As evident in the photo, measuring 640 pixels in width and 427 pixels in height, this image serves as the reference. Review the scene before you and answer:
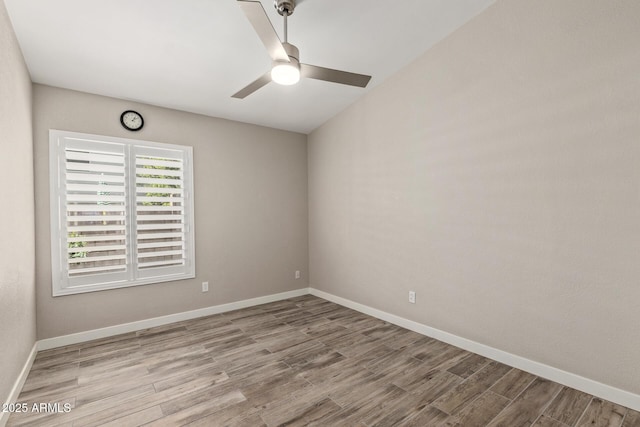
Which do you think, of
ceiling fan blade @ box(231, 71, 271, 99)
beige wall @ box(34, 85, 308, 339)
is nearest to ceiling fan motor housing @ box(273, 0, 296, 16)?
ceiling fan blade @ box(231, 71, 271, 99)

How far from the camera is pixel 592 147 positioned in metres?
2.27

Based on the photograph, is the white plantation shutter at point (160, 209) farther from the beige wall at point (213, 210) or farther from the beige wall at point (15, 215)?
the beige wall at point (15, 215)

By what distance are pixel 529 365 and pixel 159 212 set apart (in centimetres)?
400

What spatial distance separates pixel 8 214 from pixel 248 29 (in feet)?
7.23

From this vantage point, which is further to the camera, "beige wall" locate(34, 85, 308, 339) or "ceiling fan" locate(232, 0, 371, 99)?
"beige wall" locate(34, 85, 308, 339)

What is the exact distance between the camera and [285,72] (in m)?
2.11

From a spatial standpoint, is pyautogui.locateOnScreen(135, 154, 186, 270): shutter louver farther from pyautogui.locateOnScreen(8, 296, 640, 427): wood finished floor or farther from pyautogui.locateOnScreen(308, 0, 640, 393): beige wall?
pyautogui.locateOnScreen(308, 0, 640, 393): beige wall

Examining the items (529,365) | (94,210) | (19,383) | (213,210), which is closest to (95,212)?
(94,210)

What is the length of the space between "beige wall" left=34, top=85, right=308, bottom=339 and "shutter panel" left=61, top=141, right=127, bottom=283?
0.18 metres

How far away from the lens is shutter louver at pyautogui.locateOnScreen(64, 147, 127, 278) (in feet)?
10.3

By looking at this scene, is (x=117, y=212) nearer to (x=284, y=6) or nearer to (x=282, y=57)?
(x=282, y=57)

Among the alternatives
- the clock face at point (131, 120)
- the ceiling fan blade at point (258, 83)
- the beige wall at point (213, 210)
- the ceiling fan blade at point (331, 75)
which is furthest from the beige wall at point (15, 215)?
the ceiling fan blade at point (331, 75)

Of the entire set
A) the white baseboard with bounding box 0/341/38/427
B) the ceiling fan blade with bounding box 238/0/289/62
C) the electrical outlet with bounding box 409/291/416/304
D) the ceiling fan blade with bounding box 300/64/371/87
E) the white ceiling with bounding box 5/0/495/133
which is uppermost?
the white ceiling with bounding box 5/0/495/133

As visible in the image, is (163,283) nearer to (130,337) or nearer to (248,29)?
(130,337)
